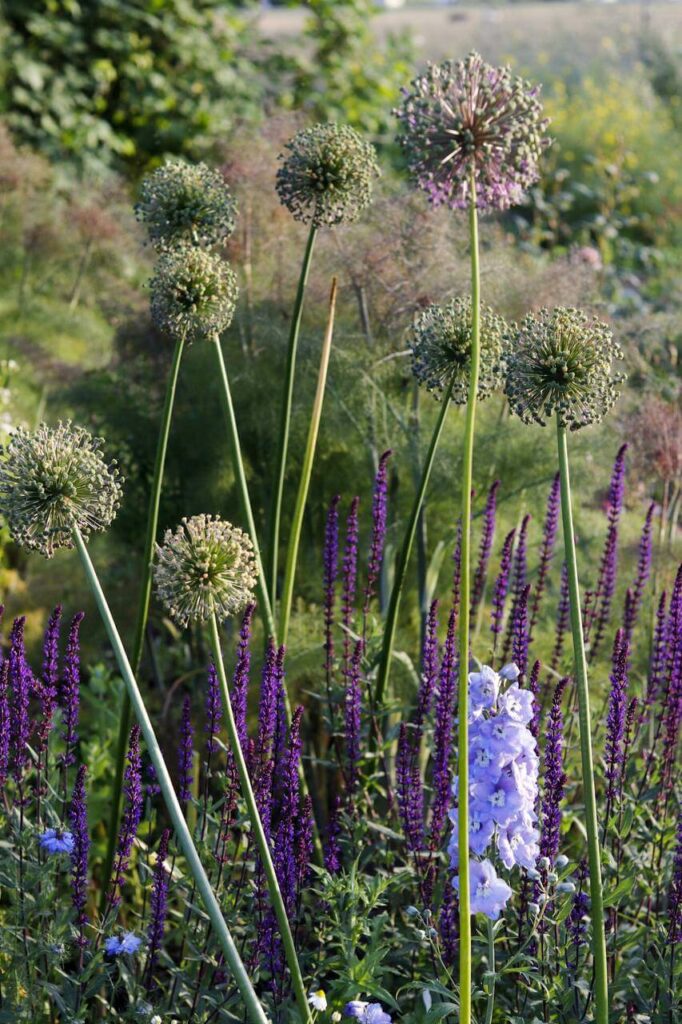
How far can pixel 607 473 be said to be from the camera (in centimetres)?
399

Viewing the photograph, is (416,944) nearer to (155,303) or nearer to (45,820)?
(45,820)

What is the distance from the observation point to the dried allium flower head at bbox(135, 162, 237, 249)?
2.90 metres

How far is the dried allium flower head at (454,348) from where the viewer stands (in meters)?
2.58

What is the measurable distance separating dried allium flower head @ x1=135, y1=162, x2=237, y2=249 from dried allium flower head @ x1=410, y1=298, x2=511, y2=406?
56cm

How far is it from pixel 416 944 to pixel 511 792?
66 centimetres

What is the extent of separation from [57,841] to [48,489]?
3.13ft

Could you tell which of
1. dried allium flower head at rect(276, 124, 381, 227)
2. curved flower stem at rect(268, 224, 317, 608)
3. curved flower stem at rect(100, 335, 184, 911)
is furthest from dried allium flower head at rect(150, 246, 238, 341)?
dried allium flower head at rect(276, 124, 381, 227)

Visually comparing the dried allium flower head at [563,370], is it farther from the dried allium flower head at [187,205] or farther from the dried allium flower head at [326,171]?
the dried allium flower head at [187,205]

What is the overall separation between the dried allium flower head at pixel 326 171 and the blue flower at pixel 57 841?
4.75 feet

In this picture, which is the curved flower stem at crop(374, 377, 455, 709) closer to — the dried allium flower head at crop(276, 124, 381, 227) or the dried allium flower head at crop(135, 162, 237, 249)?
the dried allium flower head at crop(276, 124, 381, 227)

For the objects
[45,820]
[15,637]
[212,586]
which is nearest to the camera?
[212,586]

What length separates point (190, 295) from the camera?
8.53 feet

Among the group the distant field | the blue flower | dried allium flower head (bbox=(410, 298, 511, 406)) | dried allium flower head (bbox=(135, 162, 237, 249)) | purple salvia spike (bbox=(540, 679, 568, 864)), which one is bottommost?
the blue flower

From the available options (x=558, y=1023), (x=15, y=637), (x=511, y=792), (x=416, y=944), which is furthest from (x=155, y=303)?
(x=558, y=1023)
